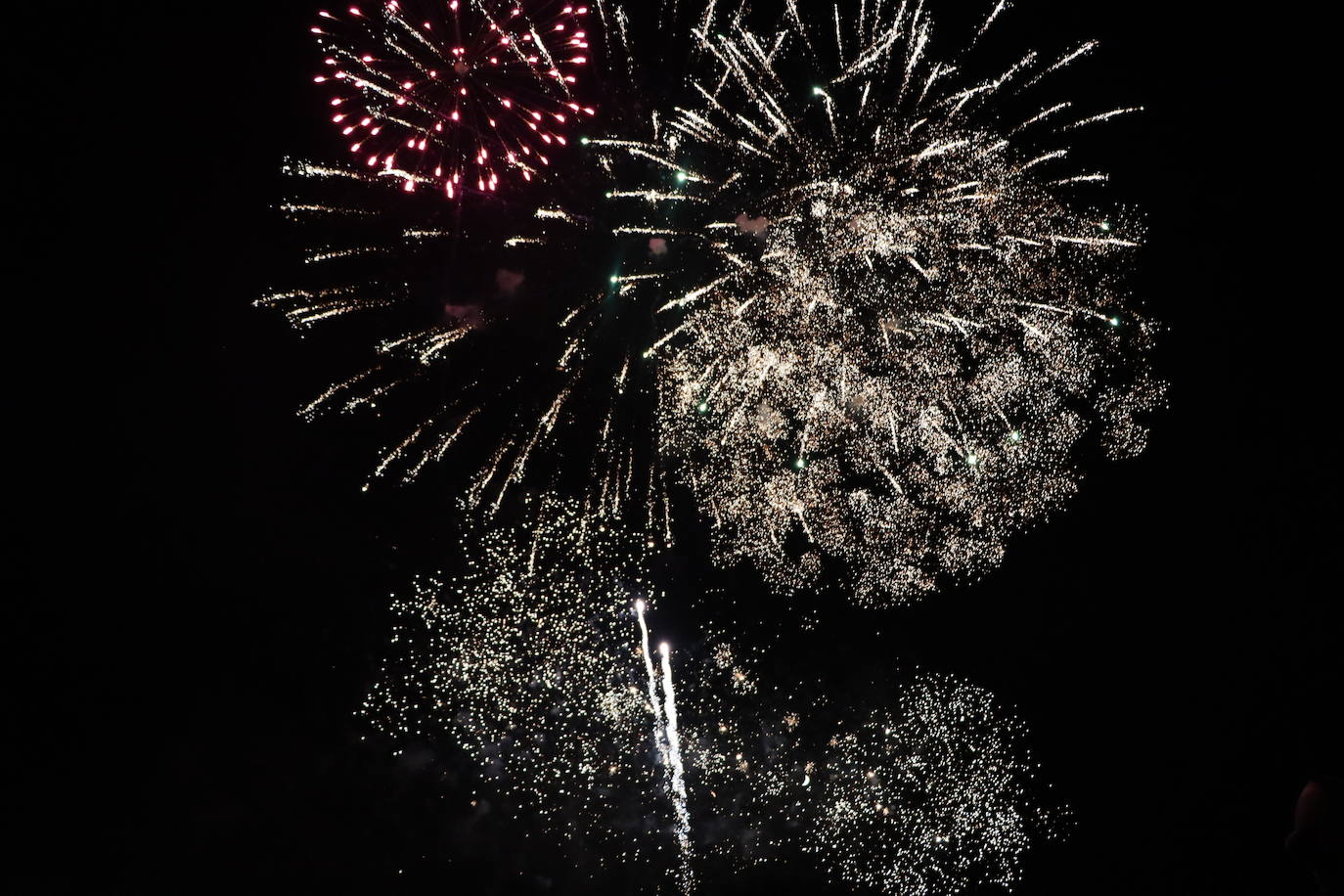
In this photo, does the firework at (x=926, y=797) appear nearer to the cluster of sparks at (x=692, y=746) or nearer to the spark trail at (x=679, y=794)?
the cluster of sparks at (x=692, y=746)

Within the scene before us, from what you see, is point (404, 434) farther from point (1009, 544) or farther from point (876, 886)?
point (876, 886)

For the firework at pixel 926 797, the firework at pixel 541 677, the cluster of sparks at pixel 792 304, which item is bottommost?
the firework at pixel 926 797

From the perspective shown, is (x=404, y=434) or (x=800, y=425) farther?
(x=404, y=434)

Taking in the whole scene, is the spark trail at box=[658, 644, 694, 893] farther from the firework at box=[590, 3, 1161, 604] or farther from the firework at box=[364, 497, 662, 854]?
the firework at box=[590, 3, 1161, 604]

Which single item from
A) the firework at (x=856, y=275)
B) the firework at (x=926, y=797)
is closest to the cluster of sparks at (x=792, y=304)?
the firework at (x=856, y=275)

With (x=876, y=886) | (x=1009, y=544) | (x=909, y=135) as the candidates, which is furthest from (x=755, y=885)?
(x=909, y=135)

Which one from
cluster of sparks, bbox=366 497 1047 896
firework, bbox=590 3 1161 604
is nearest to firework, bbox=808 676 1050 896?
cluster of sparks, bbox=366 497 1047 896
